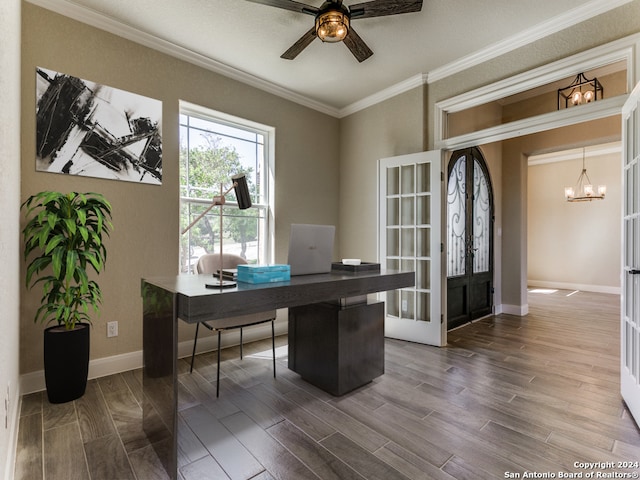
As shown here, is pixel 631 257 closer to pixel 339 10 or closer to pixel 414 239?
pixel 414 239

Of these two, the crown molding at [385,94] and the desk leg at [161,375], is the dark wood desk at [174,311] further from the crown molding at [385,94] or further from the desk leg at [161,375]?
the crown molding at [385,94]

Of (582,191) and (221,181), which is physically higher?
(582,191)

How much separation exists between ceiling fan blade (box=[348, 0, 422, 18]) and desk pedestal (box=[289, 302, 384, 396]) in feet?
6.53

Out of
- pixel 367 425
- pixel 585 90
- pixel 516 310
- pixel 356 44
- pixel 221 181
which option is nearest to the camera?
pixel 367 425

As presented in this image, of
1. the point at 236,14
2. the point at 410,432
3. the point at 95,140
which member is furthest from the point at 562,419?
the point at 95,140

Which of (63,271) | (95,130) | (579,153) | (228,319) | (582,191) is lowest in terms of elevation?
(228,319)

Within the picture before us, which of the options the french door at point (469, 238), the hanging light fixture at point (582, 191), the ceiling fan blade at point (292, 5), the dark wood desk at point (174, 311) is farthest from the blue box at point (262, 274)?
the hanging light fixture at point (582, 191)

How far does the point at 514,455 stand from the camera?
5.37 feet

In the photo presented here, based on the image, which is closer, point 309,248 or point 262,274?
point 262,274

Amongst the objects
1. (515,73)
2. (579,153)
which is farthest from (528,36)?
(579,153)

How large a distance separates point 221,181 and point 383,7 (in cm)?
222

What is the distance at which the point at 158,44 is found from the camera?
9.48ft

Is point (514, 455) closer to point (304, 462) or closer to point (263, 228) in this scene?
point (304, 462)

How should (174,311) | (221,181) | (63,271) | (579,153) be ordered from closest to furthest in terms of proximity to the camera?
(174,311) → (63,271) → (221,181) → (579,153)
